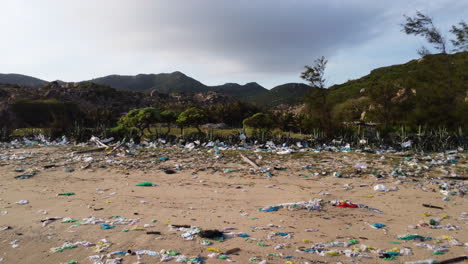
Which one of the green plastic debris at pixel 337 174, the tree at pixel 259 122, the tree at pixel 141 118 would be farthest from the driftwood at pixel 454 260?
the tree at pixel 141 118

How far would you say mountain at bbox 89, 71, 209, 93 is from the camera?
2571 inches

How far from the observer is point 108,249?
2363 millimetres

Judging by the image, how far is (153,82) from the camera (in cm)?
7194

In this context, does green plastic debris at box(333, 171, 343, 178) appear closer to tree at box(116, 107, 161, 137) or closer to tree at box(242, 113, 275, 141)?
tree at box(242, 113, 275, 141)

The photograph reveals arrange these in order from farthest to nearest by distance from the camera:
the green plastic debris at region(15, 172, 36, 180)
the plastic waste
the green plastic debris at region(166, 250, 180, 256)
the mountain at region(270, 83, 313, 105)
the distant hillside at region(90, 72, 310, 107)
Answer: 1. the distant hillside at region(90, 72, 310, 107)
2. the mountain at region(270, 83, 313, 105)
3. the green plastic debris at region(15, 172, 36, 180)
4. the plastic waste
5. the green plastic debris at region(166, 250, 180, 256)

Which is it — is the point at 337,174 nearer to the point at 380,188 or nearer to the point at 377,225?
the point at 380,188

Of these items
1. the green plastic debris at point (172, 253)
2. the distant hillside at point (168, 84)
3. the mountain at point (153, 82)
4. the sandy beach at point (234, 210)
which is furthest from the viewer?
the mountain at point (153, 82)

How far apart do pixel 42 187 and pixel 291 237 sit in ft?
13.1

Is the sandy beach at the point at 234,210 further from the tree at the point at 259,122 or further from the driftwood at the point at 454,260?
the tree at the point at 259,122

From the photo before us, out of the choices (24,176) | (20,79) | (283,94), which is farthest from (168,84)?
(24,176)

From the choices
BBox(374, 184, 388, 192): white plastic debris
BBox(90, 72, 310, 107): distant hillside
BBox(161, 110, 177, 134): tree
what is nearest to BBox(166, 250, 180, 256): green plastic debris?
BBox(374, 184, 388, 192): white plastic debris

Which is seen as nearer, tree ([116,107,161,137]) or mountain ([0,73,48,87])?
tree ([116,107,161,137])

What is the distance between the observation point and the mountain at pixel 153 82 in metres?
65.3

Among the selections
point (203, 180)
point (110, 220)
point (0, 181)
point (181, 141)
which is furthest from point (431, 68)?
point (0, 181)
